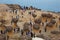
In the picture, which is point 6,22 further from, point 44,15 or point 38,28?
point 44,15

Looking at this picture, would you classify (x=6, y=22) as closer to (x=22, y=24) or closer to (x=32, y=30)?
(x=22, y=24)

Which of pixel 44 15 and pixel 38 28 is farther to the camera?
pixel 44 15

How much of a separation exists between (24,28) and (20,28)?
1055 mm

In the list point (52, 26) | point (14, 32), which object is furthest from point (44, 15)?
point (14, 32)

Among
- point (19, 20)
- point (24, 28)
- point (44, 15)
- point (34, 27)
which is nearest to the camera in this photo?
point (24, 28)

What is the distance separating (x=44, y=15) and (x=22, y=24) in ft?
23.6

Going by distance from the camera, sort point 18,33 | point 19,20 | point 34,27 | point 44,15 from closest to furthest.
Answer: point 18,33 → point 34,27 → point 19,20 → point 44,15

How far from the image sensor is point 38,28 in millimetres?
32656

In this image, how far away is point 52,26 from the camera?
3388 cm

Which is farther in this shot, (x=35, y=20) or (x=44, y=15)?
(x=44, y=15)

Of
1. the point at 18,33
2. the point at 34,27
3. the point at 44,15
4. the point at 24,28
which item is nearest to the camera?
the point at 18,33

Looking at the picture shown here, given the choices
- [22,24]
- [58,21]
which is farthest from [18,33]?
[58,21]

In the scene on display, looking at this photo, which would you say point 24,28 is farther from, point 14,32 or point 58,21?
point 58,21

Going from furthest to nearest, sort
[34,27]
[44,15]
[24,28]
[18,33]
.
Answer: [44,15]
[34,27]
[24,28]
[18,33]
